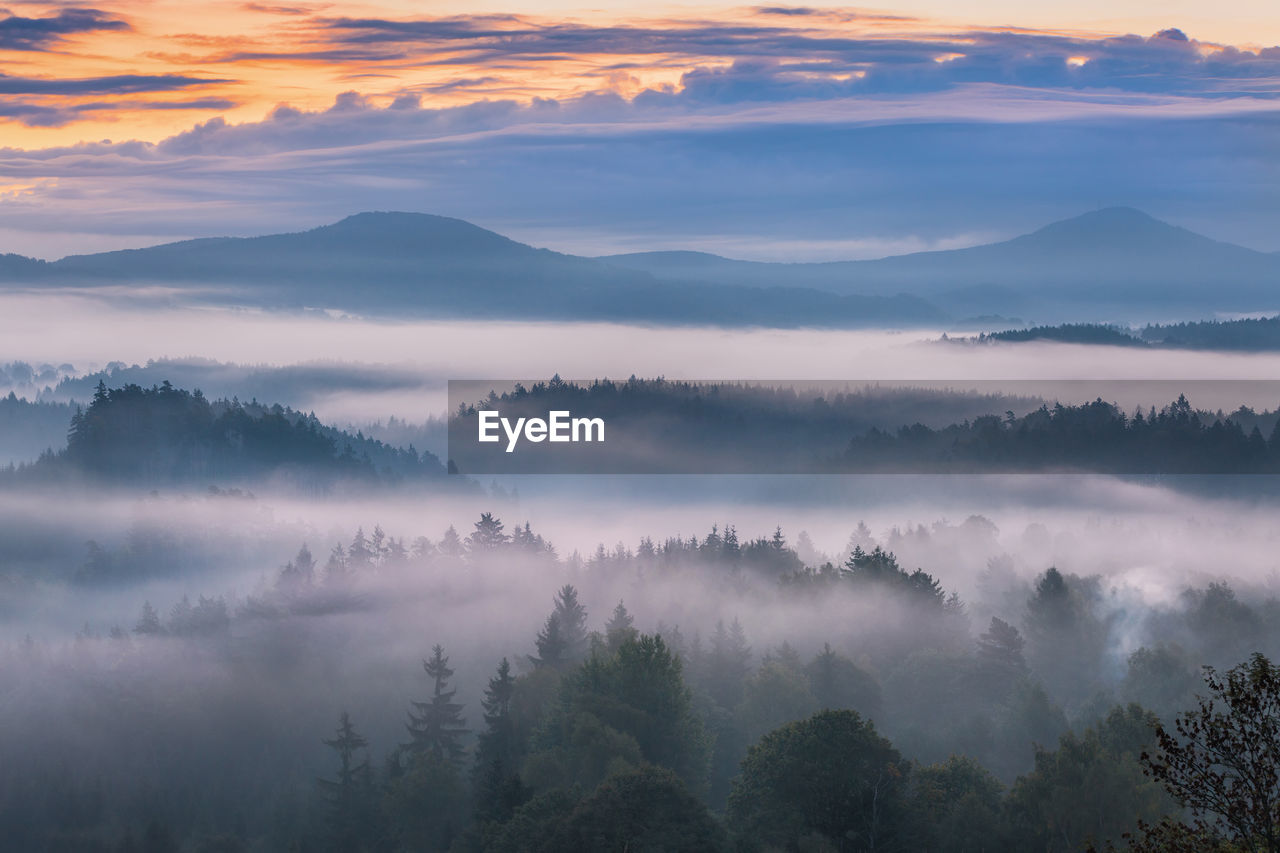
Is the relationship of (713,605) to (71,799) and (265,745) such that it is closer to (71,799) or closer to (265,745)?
(265,745)

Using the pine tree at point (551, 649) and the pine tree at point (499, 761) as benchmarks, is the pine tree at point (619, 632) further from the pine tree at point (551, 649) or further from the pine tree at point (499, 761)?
the pine tree at point (499, 761)

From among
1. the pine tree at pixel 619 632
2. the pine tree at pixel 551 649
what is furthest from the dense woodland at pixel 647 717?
the pine tree at pixel 619 632

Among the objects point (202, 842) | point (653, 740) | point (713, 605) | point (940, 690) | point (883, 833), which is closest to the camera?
point (883, 833)

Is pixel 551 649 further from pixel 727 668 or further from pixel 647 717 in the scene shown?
pixel 647 717

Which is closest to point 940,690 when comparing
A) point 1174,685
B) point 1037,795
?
point 1174,685

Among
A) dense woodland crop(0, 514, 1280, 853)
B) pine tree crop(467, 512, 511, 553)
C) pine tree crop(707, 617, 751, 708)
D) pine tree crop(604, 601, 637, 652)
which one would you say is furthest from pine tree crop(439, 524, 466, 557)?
pine tree crop(707, 617, 751, 708)

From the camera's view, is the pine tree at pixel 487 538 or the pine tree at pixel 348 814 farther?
the pine tree at pixel 487 538

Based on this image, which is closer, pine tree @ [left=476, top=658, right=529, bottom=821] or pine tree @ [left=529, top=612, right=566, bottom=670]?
pine tree @ [left=476, top=658, right=529, bottom=821]

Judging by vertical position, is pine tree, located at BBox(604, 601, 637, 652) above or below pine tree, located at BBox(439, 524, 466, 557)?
above

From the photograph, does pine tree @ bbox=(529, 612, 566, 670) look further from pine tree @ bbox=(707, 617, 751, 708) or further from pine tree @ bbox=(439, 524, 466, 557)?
pine tree @ bbox=(439, 524, 466, 557)
